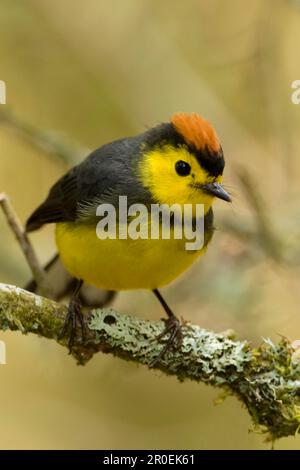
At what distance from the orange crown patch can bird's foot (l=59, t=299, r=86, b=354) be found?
1.07 meters

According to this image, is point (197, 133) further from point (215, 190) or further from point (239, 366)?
point (239, 366)

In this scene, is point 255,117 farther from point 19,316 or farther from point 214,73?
point 19,316

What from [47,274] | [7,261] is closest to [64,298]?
[47,274]

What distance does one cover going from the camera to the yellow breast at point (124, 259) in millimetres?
3814

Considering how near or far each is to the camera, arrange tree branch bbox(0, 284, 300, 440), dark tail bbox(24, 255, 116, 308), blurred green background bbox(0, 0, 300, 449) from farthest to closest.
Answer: blurred green background bbox(0, 0, 300, 449) → dark tail bbox(24, 255, 116, 308) → tree branch bbox(0, 284, 300, 440)

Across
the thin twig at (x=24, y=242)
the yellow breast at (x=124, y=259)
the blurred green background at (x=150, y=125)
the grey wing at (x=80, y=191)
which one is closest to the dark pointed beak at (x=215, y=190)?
the yellow breast at (x=124, y=259)

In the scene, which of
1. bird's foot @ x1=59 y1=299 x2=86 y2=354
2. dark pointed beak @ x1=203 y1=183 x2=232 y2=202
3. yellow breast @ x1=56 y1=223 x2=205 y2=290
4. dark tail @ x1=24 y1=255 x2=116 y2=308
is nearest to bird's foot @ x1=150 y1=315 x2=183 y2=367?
yellow breast @ x1=56 y1=223 x2=205 y2=290

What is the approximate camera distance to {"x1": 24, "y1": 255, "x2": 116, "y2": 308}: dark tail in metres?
4.84

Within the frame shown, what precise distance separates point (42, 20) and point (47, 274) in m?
2.39

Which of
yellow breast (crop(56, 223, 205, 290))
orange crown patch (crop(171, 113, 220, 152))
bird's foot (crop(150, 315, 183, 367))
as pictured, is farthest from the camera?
orange crown patch (crop(171, 113, 220, 152))

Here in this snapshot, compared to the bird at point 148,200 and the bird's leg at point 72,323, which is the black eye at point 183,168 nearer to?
the bird at point 148,200

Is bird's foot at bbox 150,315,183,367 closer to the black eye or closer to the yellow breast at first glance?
the yellow breast

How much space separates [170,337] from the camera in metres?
3.76

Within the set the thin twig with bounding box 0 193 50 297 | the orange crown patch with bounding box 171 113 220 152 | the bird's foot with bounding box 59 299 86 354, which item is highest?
the orange crown patch with bounding box 171 113 220 152
